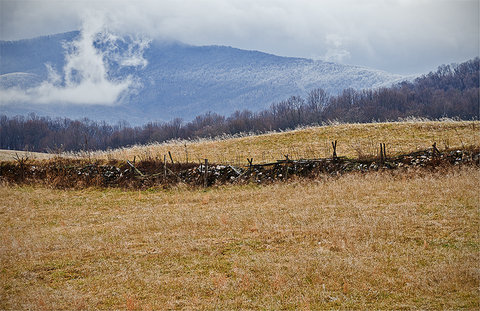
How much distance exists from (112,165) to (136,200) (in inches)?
302

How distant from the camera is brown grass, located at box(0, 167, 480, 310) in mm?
8188

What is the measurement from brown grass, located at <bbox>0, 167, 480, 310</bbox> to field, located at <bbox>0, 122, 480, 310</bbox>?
4cm

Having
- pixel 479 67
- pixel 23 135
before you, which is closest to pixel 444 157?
pixel 23 135

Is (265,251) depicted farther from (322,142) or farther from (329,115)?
(329,115)

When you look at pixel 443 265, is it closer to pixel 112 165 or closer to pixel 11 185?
pixel 112 165

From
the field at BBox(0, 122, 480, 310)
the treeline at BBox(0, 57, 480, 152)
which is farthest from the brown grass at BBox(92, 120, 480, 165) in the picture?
the treeline at BBox(0, 57, 480, 152)

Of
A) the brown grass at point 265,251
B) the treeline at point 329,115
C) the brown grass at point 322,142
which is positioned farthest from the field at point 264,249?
the treeline at point 329,115

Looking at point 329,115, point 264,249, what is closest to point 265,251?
point 264,249

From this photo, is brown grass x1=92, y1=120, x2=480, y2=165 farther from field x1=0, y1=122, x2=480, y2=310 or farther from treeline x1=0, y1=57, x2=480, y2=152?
treeline x1=0, y1=57, x2=480, y2=152

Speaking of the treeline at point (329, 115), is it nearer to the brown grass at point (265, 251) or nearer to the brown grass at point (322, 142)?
the brown grass at point (322, 142)

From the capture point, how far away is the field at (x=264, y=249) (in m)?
8.20

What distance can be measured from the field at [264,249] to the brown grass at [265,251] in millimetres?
42

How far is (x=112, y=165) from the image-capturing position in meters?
28.0

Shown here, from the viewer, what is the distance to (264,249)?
446 inches
